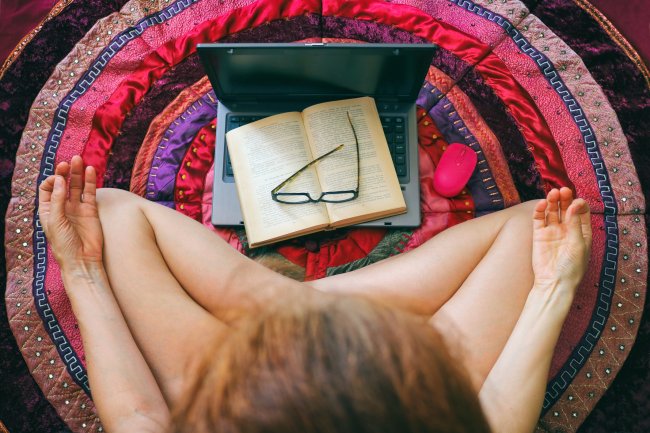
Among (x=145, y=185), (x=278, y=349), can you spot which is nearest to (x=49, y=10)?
(x=145, y=185)

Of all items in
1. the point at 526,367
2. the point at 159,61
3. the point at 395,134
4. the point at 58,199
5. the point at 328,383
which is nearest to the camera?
the point at 328,383

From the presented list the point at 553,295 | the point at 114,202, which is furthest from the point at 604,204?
the point at 114,202

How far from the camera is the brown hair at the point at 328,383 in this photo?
43 cm

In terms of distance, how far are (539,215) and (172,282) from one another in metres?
0.64

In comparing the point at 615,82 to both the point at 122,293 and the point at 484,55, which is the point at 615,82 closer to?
the point at 484,55

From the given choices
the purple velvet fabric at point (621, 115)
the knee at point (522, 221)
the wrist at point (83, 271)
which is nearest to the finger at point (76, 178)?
the wrist at point (83, 271)

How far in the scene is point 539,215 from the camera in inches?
34.4

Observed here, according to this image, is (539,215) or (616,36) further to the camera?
(616,36)

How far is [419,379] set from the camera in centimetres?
46

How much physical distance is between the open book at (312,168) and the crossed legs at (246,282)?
9 cm

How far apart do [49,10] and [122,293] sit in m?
0.74

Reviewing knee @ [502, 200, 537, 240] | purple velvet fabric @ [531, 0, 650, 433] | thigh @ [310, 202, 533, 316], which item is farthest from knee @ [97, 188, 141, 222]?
purple velvet fabric @ [531, 0, 650, 433]

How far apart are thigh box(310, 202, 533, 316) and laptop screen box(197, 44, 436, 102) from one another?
0.29m

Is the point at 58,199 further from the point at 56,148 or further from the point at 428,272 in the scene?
the point at 428,272
